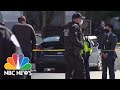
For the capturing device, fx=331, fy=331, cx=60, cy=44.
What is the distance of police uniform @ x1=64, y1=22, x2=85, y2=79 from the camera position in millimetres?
6207

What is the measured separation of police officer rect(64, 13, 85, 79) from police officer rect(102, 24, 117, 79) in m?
0.50

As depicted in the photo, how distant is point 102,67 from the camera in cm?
677

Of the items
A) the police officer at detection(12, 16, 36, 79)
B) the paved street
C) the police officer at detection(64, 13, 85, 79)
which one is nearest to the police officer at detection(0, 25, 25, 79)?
the police officer at detection(12, 16, 36, 79)

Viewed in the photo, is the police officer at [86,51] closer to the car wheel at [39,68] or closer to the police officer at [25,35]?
the car wheel at [39,68]

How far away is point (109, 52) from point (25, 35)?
174cm

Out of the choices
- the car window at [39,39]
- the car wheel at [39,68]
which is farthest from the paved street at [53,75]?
the car window at [39,39]

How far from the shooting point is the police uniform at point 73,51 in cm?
621

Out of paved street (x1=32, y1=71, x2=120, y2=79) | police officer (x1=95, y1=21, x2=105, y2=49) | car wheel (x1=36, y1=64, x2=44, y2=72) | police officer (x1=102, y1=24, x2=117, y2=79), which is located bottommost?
paved street (x1=32, y1=71, x2=120, y2=79)

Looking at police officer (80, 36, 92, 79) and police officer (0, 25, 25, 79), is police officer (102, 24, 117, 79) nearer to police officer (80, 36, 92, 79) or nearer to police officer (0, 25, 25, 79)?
police officer (80, 36, 92, 79)

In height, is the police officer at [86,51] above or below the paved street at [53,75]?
above

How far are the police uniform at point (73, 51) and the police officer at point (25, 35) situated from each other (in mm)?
630
